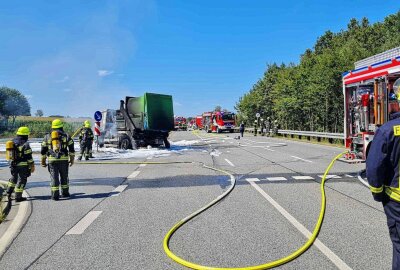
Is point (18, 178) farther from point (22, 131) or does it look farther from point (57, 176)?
point (22, 131)

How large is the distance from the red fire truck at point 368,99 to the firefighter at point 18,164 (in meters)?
8.26

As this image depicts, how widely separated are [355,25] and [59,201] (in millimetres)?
65037

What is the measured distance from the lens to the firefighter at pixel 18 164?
8156 mm

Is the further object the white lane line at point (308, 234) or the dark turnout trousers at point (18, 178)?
the dark turnout trousers at point (18, 178)

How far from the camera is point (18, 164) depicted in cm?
820

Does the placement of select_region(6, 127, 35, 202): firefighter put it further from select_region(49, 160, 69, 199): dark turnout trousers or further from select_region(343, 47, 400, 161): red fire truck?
select_region(343, 47, 400, 161): red fire truck

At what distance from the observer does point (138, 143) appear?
22531mm

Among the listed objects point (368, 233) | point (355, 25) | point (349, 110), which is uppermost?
point (355, 25)

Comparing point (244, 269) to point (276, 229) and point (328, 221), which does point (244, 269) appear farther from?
point (328, 221)

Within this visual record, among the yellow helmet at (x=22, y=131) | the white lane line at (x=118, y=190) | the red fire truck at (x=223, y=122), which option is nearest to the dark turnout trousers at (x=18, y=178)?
the yellow helmet at (x=22, y=131)

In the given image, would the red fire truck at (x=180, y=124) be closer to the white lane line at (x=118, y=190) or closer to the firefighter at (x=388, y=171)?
the white lane line at (x=118, y=190)

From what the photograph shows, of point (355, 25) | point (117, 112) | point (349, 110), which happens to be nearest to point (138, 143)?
point (117, 112)

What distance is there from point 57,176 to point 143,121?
13666mm

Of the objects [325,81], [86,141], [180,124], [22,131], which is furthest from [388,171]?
[180,124]
